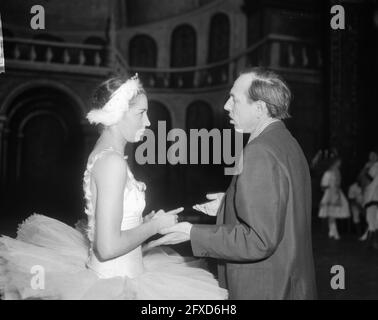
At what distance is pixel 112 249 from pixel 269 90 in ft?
2.62

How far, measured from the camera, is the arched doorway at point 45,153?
7.54 m

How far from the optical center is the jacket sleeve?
4.65 ft

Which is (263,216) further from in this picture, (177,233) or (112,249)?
(112,249)

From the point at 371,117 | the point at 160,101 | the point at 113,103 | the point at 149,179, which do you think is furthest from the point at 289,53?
the point at 113,103

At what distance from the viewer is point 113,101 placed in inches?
65.6

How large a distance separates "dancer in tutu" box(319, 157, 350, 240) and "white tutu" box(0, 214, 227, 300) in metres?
5.19

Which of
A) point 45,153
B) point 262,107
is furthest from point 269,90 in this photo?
point 45,153

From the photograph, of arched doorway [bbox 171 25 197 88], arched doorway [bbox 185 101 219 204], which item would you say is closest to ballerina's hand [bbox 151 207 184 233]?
arched doorway [bbox 185 101 219 204]

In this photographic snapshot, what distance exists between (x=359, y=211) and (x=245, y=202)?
6.35m

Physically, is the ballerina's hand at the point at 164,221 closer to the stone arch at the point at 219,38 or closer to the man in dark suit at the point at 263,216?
the man in dark suit at the point at 263,216

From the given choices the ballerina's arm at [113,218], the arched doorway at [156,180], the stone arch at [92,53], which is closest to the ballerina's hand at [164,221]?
the ballerina's arm at [113,218]

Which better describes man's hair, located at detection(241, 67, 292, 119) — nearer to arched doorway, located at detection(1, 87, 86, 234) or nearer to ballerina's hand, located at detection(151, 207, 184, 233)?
ballerina's hand, located at detection(151, 207, 184, 233)

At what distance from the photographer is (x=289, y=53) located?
7738 millimetres

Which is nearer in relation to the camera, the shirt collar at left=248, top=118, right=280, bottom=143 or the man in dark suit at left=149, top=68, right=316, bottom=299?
the man in dark suit at left=149, top=68, right=316, bottom=299
